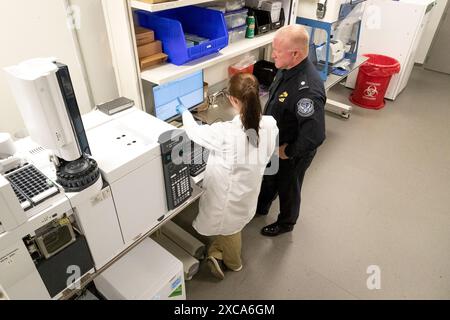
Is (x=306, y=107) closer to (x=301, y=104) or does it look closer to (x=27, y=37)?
(x=301, y=104)

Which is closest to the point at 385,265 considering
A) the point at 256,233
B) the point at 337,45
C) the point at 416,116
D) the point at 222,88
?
the point at 256,233

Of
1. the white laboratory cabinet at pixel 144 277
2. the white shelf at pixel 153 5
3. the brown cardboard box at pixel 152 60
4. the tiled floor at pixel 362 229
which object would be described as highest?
the white shelf at pixel 153 5

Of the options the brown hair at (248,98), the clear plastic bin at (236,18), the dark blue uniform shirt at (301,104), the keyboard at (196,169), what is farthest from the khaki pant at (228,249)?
the clear plastic bin at (236,18)

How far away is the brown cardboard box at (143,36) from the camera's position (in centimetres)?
156

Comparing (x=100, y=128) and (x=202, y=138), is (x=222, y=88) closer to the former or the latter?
A: (x=202, y=138)

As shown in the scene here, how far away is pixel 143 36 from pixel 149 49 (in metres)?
0.07

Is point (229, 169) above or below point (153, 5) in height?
below

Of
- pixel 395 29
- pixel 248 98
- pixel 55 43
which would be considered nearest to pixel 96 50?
pixel 55 43

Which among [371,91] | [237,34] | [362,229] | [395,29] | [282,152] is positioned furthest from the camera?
[371,91]

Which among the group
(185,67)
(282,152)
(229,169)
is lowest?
(282,152)

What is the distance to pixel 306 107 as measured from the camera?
62.9 inches

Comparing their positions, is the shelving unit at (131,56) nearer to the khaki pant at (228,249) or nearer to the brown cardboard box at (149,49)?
the brown cardboard box at (149,49)

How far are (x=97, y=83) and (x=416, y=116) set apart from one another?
141 inches

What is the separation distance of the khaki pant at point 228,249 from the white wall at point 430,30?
442 cm
